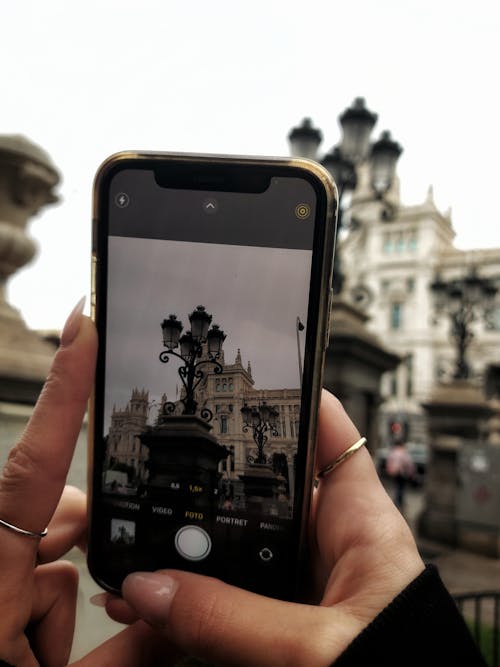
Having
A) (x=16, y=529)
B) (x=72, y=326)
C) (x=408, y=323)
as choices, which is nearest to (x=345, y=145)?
(x=72, y=326)

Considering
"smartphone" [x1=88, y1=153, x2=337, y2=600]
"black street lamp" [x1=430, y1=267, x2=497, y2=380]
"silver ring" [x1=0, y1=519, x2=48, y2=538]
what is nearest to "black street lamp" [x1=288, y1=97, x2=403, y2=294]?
"smartphone" [x1=88, y1=153, x2=337, y2=600]

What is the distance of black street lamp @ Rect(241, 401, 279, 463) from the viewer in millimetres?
1252

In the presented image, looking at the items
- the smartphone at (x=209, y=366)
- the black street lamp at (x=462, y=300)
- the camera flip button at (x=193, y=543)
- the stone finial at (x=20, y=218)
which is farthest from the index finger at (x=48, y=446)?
the black street lamp at (x=462, y=300)

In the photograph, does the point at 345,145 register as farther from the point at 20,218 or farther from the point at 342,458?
the point at 342,458

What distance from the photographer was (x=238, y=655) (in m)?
0.99

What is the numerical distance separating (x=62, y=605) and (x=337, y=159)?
20.6 feet

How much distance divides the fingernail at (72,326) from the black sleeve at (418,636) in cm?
71

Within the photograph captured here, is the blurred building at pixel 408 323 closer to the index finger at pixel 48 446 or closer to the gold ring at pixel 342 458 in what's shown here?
the gold ring at pixel 342 458

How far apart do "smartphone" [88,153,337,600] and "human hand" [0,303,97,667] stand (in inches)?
4.5

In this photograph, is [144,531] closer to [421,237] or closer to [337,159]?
[337,159]

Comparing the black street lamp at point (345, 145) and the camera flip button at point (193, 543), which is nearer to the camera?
the camera flip button at point (193, 543)

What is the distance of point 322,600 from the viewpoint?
1.11 m

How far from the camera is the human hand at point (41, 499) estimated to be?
3.41 ft

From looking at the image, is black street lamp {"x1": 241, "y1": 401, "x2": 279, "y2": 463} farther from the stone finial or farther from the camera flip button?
the stone finial
